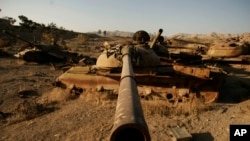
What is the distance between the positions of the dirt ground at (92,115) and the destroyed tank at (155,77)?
0.47 metres

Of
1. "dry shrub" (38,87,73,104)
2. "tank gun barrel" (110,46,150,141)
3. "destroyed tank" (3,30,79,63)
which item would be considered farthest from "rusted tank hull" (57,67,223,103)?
"destroyed tank" (3,30,79,63)

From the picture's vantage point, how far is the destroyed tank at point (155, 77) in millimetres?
8586

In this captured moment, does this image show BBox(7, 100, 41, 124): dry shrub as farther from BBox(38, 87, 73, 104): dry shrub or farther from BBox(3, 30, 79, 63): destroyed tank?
BBox(3, 30, 79, 63): destroyed tank

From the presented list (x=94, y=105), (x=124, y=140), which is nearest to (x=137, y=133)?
(x=124, y=140)

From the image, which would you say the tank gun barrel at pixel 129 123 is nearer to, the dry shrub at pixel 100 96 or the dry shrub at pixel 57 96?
the dry shrub at pixel 100 96

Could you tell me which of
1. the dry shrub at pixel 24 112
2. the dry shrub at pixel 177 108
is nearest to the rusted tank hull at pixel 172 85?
the dry shrub at pixel 177 108

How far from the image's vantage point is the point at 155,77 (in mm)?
8758

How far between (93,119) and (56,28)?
40.7m

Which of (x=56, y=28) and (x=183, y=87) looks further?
(x=56, y=28)

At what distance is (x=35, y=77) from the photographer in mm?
13062

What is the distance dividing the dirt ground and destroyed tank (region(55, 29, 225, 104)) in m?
0.47

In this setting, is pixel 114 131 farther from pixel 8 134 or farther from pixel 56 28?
pixel 56 28

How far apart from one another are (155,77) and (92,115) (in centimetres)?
215

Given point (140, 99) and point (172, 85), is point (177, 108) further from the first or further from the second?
point (172, 85)
